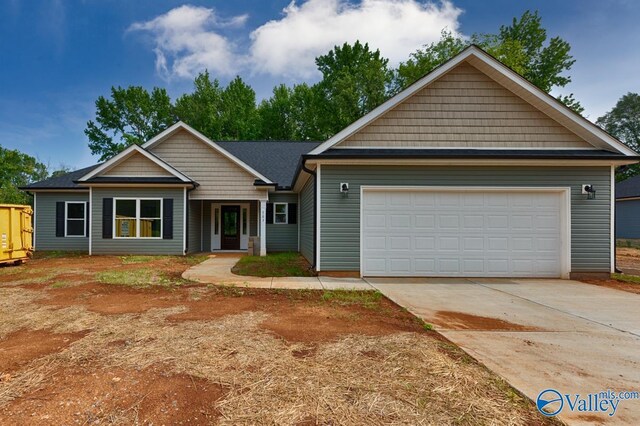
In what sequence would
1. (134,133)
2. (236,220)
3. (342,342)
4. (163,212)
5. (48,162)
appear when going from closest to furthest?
(342,342), (163,212), (236,220), (134,133), (48,162)

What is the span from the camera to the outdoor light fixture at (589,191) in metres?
7.75

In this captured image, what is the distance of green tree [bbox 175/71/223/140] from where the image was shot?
96.7 ft

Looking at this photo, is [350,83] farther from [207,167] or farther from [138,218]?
[138,218]

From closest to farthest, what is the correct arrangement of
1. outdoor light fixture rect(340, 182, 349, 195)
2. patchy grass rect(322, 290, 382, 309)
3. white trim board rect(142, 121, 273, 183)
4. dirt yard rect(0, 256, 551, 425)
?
dirt yard rect(0, 256, 551, 425) → patchy grass rect(322, 290, 382, 309) → outdoor light fixture rect(340, 182, 349, 195) → white trim board rect(142, 121, 273, 183)

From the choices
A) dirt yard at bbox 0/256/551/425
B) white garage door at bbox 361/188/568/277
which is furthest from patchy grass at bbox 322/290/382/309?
white garage door at bbox 361/188/568/277

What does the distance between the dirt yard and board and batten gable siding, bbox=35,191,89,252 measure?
9.95 meters

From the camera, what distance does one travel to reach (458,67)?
8234 mm

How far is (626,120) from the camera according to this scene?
130 feet

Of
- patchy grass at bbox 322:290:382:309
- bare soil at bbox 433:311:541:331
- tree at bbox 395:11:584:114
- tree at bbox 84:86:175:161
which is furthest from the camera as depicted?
tree at bbox 84:86:175:161

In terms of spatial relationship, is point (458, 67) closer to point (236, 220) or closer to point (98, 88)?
point (236, 220)

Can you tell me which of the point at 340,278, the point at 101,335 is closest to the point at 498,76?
the point at 340,278

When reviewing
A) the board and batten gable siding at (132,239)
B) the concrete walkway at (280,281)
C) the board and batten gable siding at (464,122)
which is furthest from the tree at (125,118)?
the board and batten gable siding at (464,122)

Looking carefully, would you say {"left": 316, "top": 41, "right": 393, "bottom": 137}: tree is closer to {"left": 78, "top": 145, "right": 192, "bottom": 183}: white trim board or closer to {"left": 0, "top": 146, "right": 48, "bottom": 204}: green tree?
{"left": 78, "top": 145, "right": 192, "bottom": 183}: white trim board

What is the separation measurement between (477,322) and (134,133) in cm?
3528
